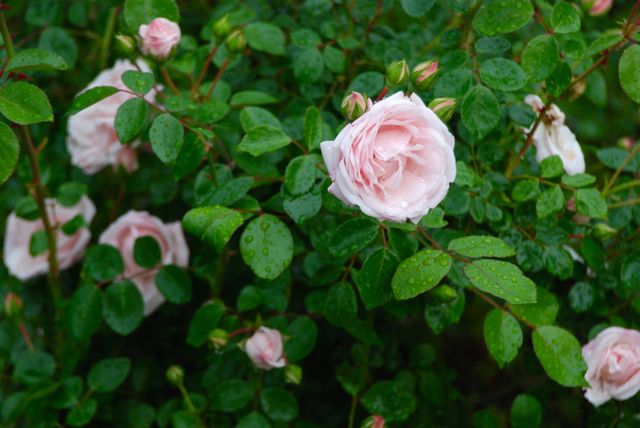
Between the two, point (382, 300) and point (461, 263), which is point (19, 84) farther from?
point (461, 263)

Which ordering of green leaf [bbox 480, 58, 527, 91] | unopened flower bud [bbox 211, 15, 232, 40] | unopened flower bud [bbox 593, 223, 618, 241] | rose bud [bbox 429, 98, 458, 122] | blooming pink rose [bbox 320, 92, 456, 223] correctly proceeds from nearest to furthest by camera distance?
blooming pink rose [bbox 320, 92, 456, 223] → rose bud [bbox 429, 98, 458, 122] → green leaf [bbox 480, 58, 527, 91] → unopened flower bud [bbox 593, 223, 618, 241] → unopened flower bud [bbox 211, 15, 232, 40]

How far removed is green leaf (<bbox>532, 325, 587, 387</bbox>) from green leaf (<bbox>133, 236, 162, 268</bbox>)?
0.72 metres

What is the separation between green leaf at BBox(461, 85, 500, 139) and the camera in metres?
1.13

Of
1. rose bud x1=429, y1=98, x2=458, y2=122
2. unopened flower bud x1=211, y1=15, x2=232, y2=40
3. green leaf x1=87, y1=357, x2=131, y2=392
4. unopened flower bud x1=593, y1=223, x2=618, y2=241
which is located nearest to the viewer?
rose bud x1=429, y1=98, x2=458, y2=122

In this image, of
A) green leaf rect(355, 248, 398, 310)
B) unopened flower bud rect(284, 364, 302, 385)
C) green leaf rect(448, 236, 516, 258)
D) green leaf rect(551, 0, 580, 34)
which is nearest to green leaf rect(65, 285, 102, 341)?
unopened flower bud rect(284, 364, 302, 385)

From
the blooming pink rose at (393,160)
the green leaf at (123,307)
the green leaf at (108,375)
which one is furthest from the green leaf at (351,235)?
the green leaf at (108,375)

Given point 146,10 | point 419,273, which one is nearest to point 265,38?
point 146,10

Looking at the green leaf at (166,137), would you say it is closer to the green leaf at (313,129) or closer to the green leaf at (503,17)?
the green leaf at (313,129)

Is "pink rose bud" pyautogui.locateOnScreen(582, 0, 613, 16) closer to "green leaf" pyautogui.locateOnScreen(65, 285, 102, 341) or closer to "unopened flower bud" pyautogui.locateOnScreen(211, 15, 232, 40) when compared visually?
"unopened flower bud" pyautogui.locateOnScreen(211, 15, 232, 40)

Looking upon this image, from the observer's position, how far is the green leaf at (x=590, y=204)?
1.17 meters

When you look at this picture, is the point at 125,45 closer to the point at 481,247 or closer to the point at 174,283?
the point at 174,283

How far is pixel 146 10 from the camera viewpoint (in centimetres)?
131

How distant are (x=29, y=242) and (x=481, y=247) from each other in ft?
3.32

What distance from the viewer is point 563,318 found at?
4.66 ft
